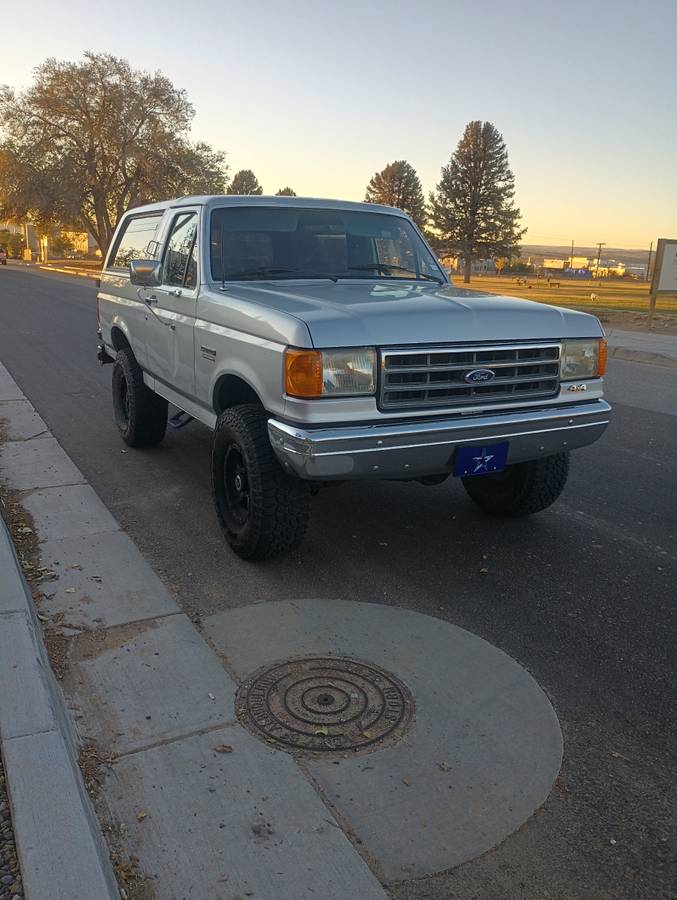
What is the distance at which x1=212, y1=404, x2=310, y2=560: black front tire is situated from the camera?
13.3 feet

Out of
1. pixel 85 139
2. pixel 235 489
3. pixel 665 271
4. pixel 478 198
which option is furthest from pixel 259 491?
pixel 478 198

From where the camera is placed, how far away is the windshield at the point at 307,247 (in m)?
4.98

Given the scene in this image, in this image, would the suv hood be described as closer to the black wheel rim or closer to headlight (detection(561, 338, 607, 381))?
headlight (detection(561, 338, 607, 381))

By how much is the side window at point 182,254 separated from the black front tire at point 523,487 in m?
2.34

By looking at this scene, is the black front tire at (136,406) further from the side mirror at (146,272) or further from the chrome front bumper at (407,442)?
the chrome front bumper at (407,442)

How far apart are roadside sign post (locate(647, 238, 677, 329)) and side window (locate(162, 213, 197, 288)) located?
54.5 feet

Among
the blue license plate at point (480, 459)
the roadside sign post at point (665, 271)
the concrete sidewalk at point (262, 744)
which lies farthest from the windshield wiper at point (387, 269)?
the roadside sign post at point (665, 271)

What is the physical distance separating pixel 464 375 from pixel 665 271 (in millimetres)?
17828

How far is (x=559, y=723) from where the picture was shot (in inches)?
119

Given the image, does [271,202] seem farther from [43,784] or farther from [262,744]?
[43,784]

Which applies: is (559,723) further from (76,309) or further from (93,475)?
(76,309)

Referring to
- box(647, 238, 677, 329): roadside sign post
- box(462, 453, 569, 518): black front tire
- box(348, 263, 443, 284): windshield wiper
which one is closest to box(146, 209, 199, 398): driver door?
box(348, 263, 443, 284): windshield wiper

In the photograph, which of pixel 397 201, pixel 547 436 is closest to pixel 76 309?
pixel 547 436

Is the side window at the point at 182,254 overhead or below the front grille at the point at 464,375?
overhead
